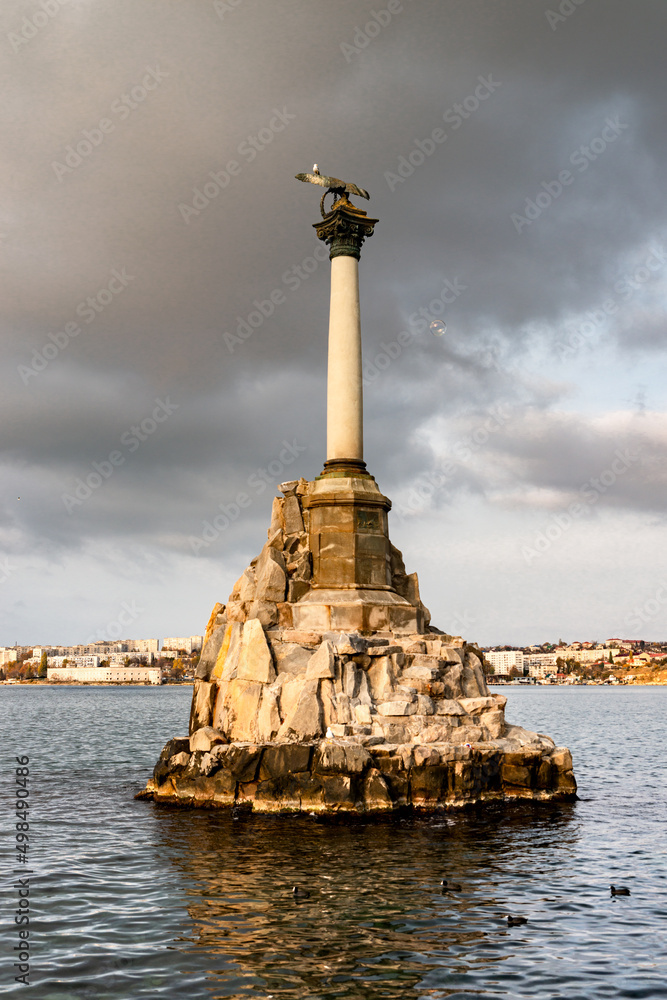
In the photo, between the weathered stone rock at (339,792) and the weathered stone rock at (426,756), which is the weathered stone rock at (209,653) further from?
the weathered stone rock at (426,756)

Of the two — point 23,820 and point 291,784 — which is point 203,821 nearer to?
point 291,784

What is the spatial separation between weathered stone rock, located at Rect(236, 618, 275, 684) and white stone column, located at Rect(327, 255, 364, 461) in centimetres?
583

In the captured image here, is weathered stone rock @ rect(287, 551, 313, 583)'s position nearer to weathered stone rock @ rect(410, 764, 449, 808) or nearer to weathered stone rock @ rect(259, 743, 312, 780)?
weathered stone rock @ rect(259, 743, 312, 780)

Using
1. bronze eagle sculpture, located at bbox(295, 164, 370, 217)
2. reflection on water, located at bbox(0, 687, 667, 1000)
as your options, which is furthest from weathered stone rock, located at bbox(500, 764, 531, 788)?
bronze eagle sculpture, located at bbox(295, 164, 370, 217)

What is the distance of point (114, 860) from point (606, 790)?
15.7 m

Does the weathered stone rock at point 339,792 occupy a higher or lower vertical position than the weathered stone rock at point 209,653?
lower

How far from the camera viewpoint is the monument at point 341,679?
69.3 ft

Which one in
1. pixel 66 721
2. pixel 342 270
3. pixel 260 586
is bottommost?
pixel 66 721

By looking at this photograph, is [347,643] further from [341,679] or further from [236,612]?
[236,612]

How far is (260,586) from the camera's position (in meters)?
26.0

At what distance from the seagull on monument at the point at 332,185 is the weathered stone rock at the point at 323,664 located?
1353 centimetres

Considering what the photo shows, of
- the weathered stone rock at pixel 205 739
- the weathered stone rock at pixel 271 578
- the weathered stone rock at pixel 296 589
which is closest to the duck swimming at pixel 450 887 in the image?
the weathered stone rock at pixel 205 739

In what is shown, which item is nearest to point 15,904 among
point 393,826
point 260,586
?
point 393,826

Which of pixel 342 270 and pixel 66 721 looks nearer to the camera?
pixel 342 270
